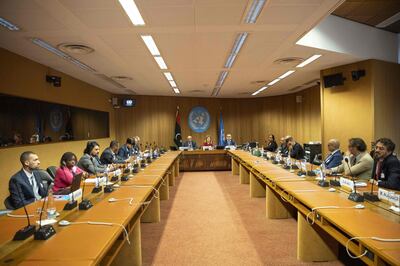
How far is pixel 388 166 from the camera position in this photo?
3.43 meters

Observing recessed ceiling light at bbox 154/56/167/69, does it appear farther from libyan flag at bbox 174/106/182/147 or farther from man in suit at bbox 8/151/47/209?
libyan flag at bbox 174/106/182/147

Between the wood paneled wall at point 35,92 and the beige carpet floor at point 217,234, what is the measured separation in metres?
2.75

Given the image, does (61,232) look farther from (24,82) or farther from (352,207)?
(24,82)

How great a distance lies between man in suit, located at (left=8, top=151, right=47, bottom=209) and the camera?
10.4 ft

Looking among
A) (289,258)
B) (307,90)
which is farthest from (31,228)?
(307,90)

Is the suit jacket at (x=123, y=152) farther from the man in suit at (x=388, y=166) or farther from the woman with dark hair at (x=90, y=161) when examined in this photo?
the man in suit at (x=388, y=166)

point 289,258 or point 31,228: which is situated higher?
point 31,228

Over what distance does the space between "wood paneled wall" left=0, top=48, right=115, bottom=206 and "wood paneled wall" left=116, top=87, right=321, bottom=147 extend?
10.6 ft

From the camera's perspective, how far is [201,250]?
3268 mm

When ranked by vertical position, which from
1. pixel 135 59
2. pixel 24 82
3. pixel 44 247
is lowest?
pixel 44 247

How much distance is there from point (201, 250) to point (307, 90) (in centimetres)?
894

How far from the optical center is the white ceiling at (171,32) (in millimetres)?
3289

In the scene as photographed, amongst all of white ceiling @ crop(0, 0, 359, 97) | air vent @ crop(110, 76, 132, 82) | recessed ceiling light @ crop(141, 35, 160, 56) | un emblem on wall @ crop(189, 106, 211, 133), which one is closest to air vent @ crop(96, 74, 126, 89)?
air vent @ crop(110, 76, 132, 82)

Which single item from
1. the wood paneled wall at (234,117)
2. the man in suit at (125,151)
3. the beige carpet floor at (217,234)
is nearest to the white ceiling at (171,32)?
the man in suit at (125,151)
